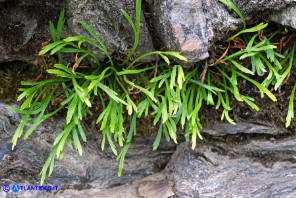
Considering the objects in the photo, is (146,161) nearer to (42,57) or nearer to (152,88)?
(152,88)

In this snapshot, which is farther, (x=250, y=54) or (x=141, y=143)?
(x=141, y=143)

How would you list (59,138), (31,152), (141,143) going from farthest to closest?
1. (141,143)
2. (31,152)
3. (59,138)

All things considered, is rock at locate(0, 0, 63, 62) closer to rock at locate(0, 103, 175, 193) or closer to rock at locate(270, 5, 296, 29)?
rock at locate(0, 103, 175, 193)

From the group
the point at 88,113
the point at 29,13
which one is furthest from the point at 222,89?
the point at 29,13

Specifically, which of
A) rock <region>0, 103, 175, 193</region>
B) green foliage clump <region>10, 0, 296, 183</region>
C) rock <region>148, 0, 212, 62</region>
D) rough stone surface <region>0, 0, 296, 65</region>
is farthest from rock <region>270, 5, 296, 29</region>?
rock <region>0, 103, 175, 193</region>

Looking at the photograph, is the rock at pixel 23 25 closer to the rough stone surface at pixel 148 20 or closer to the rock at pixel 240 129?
the rough stone surface at pixel 148 20

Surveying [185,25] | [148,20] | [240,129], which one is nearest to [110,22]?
[148,20]

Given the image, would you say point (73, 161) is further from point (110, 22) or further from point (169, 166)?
point (110, 22)

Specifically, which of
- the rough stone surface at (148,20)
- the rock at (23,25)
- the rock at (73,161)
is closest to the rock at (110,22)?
the rough stone surface at (148,20)
